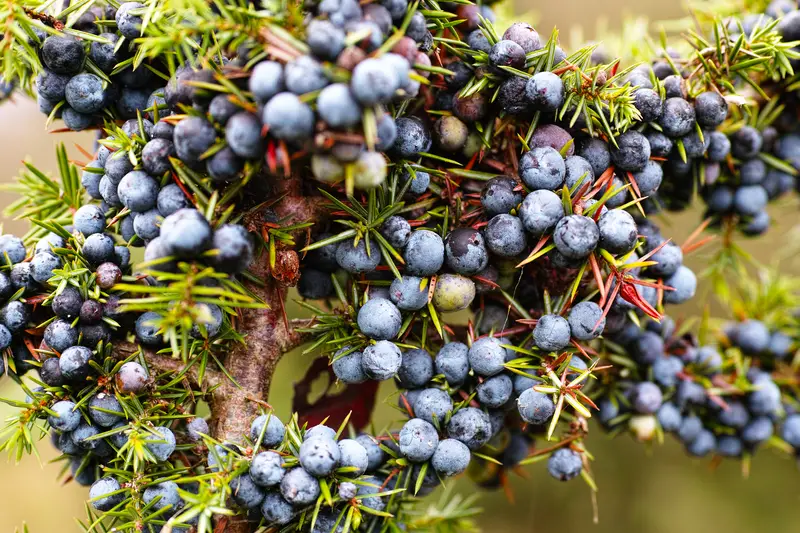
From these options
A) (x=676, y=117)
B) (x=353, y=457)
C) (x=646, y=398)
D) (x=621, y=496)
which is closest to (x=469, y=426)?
(x=353, y=457)

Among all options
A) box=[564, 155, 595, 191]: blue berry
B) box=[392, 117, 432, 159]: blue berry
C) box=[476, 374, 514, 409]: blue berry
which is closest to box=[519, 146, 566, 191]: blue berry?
box=[564, 155, 595, 191]: blue berry

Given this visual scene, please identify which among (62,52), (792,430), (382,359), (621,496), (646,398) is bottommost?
(621,496)

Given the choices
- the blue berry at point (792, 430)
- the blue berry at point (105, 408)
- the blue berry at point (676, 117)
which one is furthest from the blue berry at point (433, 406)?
the blue berry at point (792, 430)

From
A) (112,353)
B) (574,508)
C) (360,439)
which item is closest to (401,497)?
(360,439)

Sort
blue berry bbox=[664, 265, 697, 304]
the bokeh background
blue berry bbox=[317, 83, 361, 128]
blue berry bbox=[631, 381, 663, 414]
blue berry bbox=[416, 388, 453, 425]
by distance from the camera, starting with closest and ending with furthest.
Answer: blue berry bbox=[317, 83, 361, 128] → blue berry bbox=[416, 388, 453, 425] → blue berry bbox=[664, 265, 697, 304] → blue berry bbox=[631, 381, 663, 414] → the bokeh background

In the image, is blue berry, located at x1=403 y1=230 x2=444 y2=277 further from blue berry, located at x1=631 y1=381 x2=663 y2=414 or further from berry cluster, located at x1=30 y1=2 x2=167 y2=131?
blue berry, located at x1=631 y1=381 x2=663 y2=414

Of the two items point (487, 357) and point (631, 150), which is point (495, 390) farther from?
point (631, 150)

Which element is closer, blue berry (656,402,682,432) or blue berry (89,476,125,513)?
blue berry (89,476,125,513)

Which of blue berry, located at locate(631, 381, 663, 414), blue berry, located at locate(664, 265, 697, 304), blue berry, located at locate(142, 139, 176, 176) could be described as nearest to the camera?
blue berry, located at locate(142, 139, 176, 176)

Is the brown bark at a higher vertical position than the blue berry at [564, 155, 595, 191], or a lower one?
lower

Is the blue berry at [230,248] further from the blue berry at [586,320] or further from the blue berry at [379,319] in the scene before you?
the blue berry at [586,320]

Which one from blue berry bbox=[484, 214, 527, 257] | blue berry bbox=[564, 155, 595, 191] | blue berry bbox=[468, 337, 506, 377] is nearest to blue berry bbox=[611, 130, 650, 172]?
blue berry bbox=[564, 155, 595, 191]

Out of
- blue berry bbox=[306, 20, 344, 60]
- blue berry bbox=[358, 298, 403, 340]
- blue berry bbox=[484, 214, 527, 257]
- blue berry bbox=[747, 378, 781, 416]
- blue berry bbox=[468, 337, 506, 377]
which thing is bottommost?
blue berry bbox=[747, 378, 781, 416]
